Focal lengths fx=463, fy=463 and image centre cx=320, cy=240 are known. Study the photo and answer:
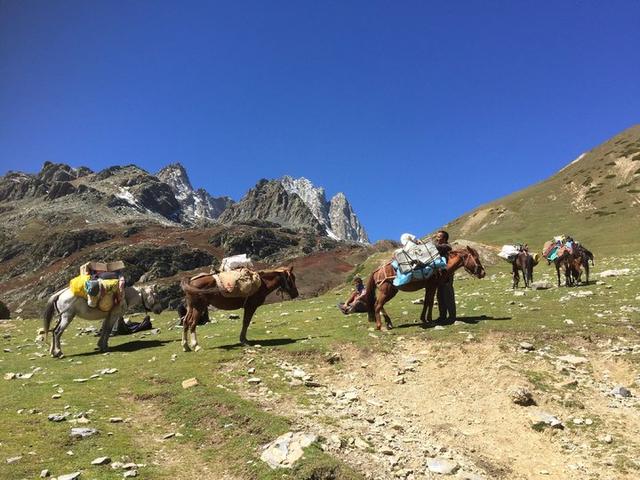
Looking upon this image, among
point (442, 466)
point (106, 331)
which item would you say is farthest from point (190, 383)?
point (106, 331)

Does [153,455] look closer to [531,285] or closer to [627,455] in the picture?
[627,455]

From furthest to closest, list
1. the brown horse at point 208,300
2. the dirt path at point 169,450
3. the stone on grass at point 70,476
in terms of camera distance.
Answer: the brown horse at point 208,300
the dirt path at point 169,450
the stone on grass at point 70,476

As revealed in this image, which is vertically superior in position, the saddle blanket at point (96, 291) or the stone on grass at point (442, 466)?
the saddle blanket at point (96, 291)

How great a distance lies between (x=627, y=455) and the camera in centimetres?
727

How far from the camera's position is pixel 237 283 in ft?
46.3

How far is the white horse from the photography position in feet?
49.5

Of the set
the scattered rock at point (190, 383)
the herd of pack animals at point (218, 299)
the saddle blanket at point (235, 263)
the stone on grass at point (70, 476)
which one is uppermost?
the saddle blanket at point (235, 263)

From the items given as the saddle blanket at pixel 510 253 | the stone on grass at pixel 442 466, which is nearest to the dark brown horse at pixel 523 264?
the saddle blanket at pixel 510 253

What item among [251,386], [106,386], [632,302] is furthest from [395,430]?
[632,302]

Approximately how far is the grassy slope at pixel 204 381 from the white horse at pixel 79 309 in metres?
0.68

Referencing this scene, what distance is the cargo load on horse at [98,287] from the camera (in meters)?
15.1

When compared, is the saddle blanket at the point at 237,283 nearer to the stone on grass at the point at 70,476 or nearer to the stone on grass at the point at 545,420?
the stone on grass at the point at 70,476

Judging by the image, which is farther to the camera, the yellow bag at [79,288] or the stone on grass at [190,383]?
the yellow bag at [79,288]

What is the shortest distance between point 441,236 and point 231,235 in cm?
10728
